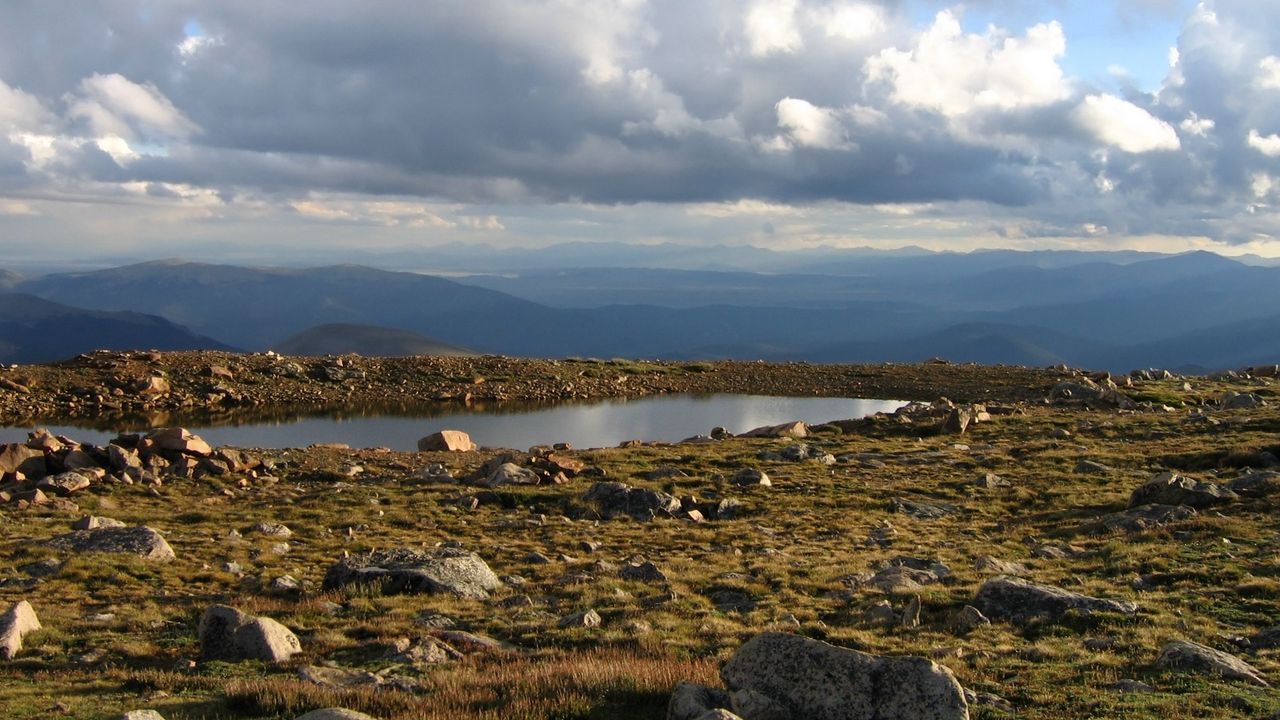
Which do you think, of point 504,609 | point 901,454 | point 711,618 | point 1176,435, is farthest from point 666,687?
point 1176,435

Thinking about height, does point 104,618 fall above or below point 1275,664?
below

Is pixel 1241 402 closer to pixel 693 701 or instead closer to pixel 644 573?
pixel 644 573

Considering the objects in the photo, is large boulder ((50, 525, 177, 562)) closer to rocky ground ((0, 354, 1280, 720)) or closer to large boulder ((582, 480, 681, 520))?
rocky ground ((0, 354, 1280, 720))

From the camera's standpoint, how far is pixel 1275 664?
13516 mm

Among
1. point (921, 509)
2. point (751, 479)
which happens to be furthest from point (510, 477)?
point (921, 509)

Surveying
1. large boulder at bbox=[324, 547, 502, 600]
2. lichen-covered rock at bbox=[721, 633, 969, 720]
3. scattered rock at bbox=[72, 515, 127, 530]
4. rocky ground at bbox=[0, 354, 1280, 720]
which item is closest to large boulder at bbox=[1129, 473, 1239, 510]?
rocky ground at bbox=[0, 354, 1280, 720]

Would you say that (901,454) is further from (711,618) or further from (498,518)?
(711,618)

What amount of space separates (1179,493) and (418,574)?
22.8m

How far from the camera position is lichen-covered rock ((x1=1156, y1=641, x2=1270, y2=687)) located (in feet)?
42.1

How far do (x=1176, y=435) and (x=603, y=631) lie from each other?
37.8m

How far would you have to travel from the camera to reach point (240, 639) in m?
13.7

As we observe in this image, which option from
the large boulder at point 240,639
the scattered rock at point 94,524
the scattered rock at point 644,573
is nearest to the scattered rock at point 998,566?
the scattered rock at point 644,573

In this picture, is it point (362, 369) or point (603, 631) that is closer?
point (603, 631)

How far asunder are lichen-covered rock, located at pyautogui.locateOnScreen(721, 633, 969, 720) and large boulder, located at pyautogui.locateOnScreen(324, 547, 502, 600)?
9128 millimetres
